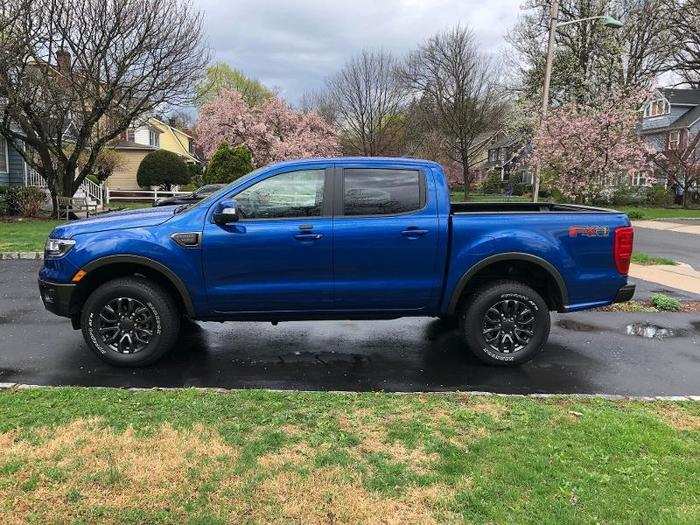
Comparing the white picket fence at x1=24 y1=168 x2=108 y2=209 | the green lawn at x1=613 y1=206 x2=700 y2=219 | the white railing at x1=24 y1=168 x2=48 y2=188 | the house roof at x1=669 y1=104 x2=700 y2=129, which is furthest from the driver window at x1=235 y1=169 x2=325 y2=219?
the house roof at x1=669 y1=104 x2=700 y2=129

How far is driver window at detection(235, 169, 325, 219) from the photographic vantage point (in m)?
5.26

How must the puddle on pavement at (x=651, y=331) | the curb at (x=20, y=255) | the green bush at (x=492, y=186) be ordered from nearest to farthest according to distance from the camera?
the puddle on pavement at (x=651, y=331) < the curb at (x=20, y=255) < the green bush at (x=492, y=186)

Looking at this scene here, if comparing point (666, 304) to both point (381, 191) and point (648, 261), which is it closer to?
point (648, 261)

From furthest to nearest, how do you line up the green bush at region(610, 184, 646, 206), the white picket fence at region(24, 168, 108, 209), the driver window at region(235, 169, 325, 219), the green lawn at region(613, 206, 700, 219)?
the green bush at region(610, 184, 646, 206) < the green lawn at region(613, 206, 700, 219) < the white picket fence at region(24, 168, 108, 209) < the driver window at region(235, 169, 325, 219)

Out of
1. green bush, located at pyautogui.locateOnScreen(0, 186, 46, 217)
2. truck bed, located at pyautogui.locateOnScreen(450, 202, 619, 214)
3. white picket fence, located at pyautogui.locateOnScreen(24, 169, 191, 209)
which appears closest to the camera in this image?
truck bed, located at pyautogui.locateOnScreen(450, 202, 619, 214)

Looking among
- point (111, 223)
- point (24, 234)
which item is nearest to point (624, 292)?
point (111, 223)

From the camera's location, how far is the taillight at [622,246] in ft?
17.6

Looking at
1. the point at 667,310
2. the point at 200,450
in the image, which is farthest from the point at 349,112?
the point at 200,450

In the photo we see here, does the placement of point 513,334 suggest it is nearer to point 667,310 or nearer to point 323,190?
point 323,190

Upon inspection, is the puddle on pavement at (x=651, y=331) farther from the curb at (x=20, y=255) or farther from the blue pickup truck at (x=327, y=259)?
the curb at (x=20, y=255)

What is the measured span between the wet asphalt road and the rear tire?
17 cm

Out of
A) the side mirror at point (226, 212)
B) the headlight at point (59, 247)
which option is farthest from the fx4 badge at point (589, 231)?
the headlight at point (59, 247)

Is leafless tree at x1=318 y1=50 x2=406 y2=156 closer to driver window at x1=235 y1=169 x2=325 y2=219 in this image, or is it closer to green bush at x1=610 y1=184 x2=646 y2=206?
green bush at x1=610 y1=184 x2=646 y2=206

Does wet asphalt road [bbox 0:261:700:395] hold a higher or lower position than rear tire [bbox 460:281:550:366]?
lower
